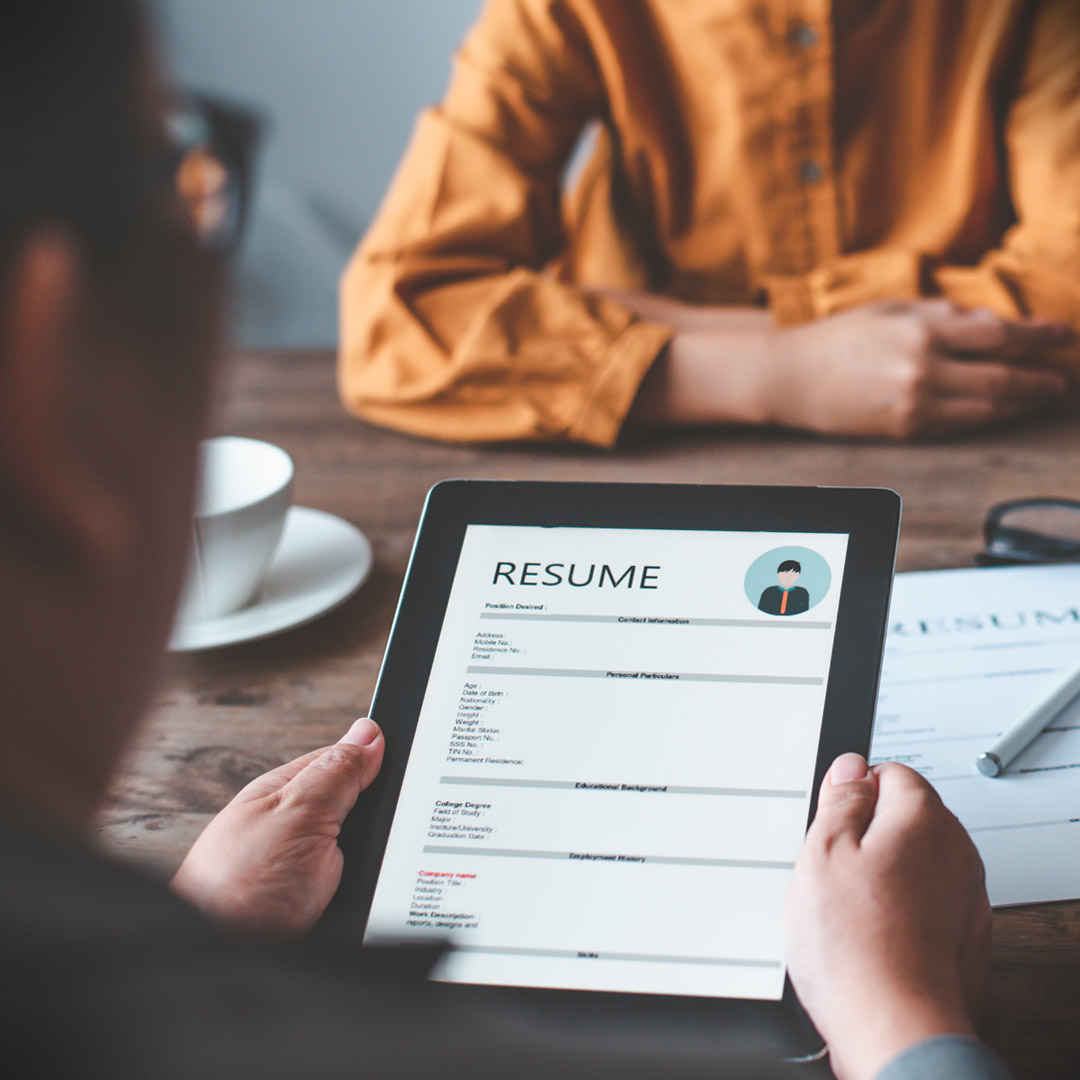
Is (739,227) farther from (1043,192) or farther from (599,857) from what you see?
(599,857)

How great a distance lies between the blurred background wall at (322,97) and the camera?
1938 mm

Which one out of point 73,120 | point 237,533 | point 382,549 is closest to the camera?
point 73,120

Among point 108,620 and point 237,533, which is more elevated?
point 108,620

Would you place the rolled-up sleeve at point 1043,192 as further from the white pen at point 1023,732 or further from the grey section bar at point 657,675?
→ the grey section bar at point 657,675

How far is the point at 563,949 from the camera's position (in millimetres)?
389

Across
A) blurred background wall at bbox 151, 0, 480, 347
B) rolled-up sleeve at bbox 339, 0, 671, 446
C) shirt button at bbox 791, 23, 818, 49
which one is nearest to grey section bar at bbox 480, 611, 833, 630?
rolled-up sleeve at bbox 339, 0, 671, 446

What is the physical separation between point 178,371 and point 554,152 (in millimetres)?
951

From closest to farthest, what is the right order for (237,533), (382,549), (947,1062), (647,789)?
(947,1062) < (647,789) < (237,533) < (382,549)

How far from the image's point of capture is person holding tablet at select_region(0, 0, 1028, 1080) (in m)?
0.18

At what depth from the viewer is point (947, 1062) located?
323 mm

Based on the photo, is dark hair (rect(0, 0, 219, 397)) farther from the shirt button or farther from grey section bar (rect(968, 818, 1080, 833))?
the shirt button

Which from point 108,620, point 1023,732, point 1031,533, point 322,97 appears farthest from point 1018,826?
point 322,97

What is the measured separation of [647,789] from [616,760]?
0.02 metres

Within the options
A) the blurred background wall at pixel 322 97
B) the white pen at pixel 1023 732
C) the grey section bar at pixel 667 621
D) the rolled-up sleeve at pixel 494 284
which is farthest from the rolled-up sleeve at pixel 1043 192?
the blurred background wall at pixel 322 97
